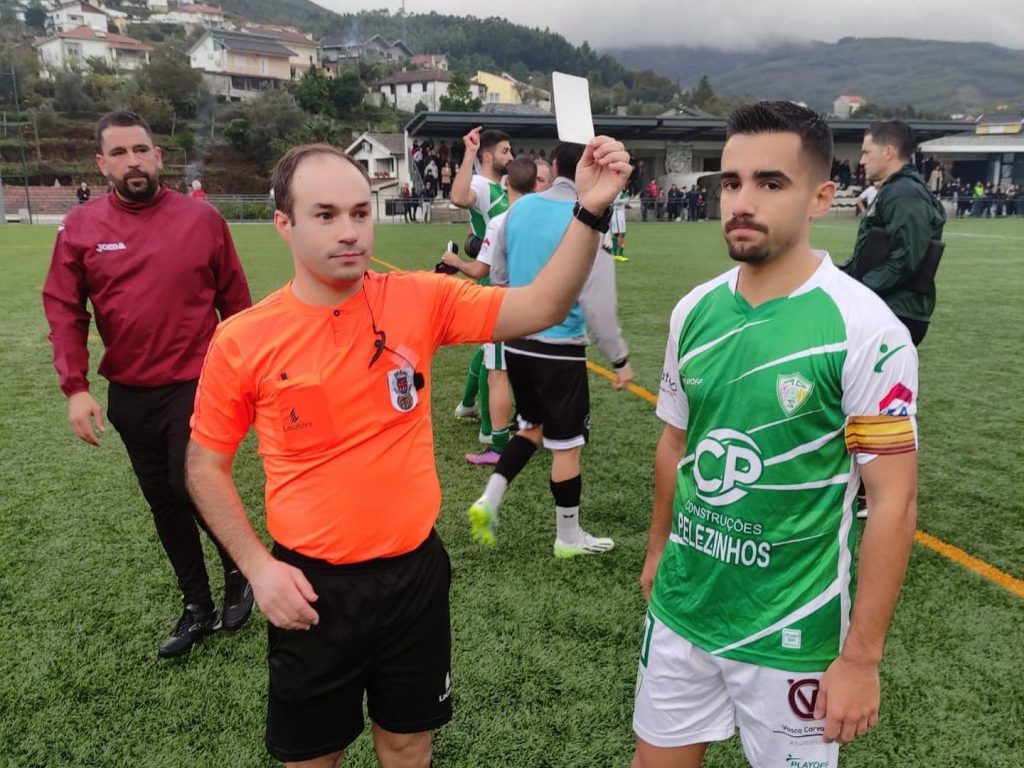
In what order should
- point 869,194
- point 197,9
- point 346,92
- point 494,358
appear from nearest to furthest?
point 494,358 < point 869,194 < point 346,92 < point 197,9

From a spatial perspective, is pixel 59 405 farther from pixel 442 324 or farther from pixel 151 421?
pixel 442 324

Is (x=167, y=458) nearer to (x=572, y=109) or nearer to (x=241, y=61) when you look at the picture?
(x=572, y=109)

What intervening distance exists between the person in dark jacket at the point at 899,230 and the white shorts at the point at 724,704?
10.5ft

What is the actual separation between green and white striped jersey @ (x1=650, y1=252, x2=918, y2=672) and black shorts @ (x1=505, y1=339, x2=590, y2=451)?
2.12 metres

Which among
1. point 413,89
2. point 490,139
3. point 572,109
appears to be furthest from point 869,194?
point 413,89

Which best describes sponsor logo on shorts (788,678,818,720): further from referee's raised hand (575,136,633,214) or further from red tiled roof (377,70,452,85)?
red tiled roof (377,70,452,85)

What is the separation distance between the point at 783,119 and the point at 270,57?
118 m

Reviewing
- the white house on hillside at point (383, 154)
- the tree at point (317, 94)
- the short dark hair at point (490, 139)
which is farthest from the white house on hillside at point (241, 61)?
the short dark hair at point (490, 139)

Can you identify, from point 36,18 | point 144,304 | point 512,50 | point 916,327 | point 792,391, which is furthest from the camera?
point 512,50

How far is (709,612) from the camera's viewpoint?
1860mm

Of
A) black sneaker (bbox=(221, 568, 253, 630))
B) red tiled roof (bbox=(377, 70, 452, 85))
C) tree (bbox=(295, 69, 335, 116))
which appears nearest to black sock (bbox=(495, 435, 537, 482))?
black sneaker (bbox=(221, 568, 253, 630))

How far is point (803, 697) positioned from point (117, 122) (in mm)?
3386

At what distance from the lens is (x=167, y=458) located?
3.41 meters

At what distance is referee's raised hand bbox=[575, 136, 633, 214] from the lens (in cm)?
183
